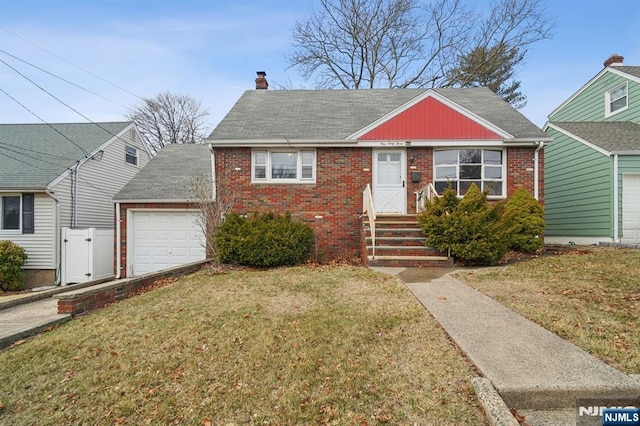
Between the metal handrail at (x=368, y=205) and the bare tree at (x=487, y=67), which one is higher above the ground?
the bare tree at (x=487, y=67)

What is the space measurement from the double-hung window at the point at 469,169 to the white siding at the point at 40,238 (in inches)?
537

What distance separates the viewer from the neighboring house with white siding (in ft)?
38.5

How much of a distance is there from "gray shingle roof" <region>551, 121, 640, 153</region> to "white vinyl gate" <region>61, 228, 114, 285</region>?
58.0 feet

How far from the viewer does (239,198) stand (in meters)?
11.0

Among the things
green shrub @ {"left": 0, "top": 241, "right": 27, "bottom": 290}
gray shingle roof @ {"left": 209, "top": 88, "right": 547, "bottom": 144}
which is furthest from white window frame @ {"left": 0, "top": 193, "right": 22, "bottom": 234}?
gray shingle roof @ {"left": 209, "top": 88, "right": 547, "bottom": 144}

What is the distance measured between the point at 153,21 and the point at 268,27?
5400 millimetres

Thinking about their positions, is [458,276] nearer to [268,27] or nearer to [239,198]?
[239,198]

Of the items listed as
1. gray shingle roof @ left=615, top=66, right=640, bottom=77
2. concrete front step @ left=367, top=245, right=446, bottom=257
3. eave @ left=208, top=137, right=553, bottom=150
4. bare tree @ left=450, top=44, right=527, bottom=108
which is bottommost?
concrete front step @ left=367, top=245, right=446, bottom=257

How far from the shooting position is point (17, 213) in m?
11.9

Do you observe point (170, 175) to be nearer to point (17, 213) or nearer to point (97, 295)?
point (17, 213)

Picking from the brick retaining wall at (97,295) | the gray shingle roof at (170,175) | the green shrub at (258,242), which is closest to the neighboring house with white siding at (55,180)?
the gray shingle roof at (170,175)

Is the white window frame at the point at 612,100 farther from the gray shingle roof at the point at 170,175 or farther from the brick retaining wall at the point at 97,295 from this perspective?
the brick retaining wall at the point at 97,295

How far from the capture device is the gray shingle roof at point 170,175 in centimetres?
1130

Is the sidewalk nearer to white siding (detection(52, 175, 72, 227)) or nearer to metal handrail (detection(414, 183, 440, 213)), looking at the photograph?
metal handrail (detection(414, 183, 440, 213))
